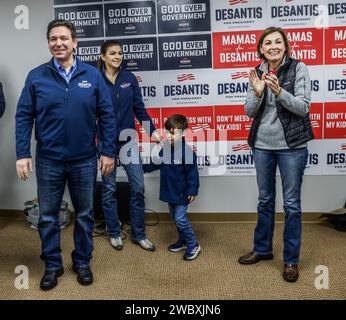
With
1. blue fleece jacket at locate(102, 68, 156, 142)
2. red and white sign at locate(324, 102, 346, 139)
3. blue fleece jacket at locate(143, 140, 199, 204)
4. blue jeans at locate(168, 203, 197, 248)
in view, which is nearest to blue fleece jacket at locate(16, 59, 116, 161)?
blue fleece jacket at locate(102, 68, 156, 142)

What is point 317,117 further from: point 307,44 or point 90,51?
point 90,51

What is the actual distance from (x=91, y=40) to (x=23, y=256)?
1744mm

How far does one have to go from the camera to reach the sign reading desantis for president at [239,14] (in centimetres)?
361

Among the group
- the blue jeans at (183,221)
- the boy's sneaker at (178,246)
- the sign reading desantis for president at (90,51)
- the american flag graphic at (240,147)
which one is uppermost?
the sign reading desantis for president at (90,51)

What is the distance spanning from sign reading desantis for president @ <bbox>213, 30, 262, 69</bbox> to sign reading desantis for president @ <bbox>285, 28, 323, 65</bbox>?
27 centimetres

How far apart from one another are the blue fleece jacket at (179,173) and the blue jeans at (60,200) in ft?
1.79

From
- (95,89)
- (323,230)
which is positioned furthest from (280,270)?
(95,89)

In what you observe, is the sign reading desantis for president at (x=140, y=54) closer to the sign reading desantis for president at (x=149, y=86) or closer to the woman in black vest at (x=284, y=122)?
the sign reading desantis for president at (x=149, y=86)

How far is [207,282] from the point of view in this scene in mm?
2762

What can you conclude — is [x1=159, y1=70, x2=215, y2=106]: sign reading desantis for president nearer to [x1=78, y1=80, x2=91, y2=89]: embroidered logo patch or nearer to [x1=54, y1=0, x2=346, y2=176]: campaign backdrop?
[x1=54, y1=0, x2=346, y2=176]: campaign backdrop

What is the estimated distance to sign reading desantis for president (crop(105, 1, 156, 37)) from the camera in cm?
370

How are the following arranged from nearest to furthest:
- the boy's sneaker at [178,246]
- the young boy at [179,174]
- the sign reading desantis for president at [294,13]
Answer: the young boy at [179,174]
the boy's sneaker at [178,246]
the sign reading desantis for president at [294,13]

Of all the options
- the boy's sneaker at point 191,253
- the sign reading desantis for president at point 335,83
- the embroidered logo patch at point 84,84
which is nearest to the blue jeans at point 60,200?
the embroidered logo patch at point 84,84

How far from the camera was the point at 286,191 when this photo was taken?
106 inches
